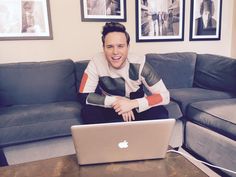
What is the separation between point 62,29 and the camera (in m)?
2.63

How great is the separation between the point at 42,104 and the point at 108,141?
1406 mm

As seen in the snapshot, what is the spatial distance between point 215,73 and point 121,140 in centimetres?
194

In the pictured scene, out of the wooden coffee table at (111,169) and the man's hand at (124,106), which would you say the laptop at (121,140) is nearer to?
the wooden coffee table at (111,169)

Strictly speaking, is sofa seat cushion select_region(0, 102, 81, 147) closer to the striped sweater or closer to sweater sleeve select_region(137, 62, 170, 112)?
the striped sweater

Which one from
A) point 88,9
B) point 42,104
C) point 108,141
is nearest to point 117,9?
point 88,9

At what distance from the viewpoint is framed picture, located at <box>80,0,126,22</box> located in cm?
264

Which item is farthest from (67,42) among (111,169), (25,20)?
(111,169)

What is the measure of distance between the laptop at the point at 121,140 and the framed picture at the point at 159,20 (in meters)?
2.05

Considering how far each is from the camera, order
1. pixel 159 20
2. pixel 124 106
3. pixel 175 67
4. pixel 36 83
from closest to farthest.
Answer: pixel 124 106 → pixel 36 83 → pixel 175 67 → pixel 159 20

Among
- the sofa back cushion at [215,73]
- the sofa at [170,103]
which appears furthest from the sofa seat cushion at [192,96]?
the sofa back cushion at [215,73]

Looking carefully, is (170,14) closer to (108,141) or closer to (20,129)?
(20,129)

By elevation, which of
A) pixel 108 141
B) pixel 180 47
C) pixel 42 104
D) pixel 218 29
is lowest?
pixel 42 104

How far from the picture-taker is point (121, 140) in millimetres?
1011

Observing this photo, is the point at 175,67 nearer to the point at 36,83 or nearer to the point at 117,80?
the point at 117,80
